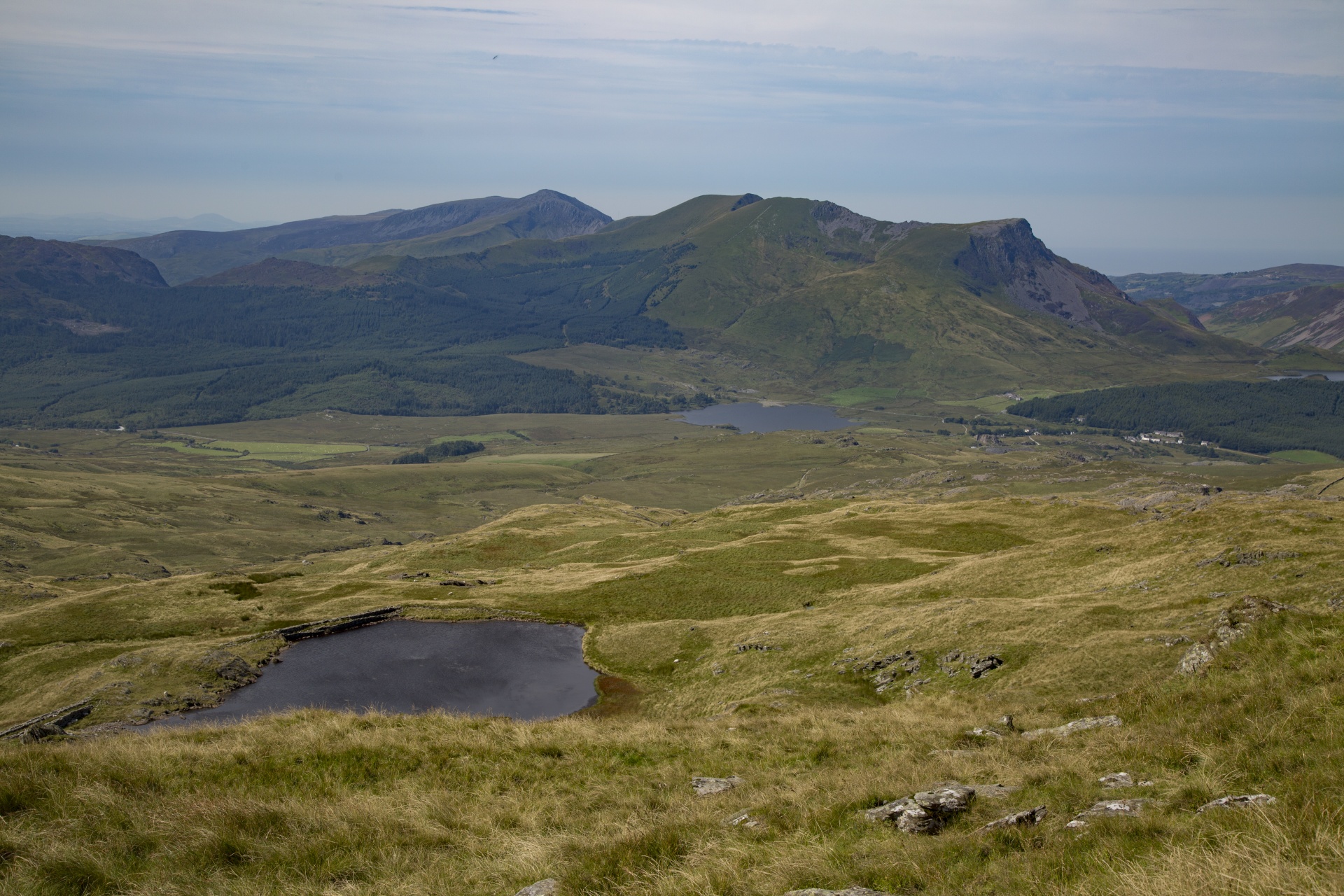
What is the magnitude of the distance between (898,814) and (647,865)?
5290 mm

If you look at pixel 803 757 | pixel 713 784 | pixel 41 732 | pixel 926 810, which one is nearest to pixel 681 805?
pixel 713 784

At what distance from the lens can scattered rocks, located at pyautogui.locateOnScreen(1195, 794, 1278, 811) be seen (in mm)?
13164

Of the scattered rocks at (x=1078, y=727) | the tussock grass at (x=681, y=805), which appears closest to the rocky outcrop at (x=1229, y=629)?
the tussock grass at (x=681, y=805)

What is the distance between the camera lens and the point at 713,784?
70.8 ft

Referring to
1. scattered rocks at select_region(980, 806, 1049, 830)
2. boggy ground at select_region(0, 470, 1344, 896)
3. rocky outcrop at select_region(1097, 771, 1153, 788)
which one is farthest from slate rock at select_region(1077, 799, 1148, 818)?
rocky outcrop at select_region(1097, 771, 1153, 788)

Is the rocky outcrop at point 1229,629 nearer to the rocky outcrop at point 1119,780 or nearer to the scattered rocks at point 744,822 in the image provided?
the rocky outcrop at point 1119,780

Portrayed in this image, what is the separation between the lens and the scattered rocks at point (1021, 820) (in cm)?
1448

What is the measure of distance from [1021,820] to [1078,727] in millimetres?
9781

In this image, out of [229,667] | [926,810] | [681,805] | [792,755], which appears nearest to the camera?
[926,810]

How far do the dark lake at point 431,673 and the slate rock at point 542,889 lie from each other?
101 feet

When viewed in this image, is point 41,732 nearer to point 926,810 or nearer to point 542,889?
point 542,889

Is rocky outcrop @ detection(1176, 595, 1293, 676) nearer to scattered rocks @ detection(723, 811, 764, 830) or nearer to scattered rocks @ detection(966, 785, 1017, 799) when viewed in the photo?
scattered rocks @ detection(966, 785, 1017, 799)

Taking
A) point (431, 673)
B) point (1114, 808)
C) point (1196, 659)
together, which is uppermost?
point (1114, 808)

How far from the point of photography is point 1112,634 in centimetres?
3584
